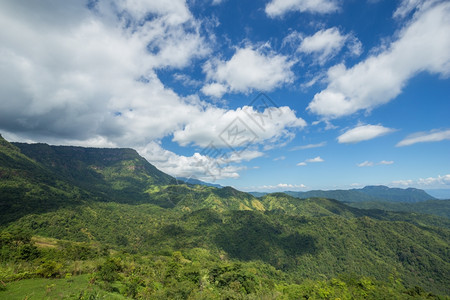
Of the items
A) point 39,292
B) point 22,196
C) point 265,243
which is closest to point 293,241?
point 265,243

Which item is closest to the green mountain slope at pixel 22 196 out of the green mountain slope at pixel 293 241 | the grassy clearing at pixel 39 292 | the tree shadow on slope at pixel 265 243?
the green mountain slope at pixel 293 241

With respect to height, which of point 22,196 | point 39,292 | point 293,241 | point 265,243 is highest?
point 22,196

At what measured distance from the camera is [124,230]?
15425 centimetres

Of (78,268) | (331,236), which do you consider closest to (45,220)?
(78,268)

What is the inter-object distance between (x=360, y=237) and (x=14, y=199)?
285768 millimetres

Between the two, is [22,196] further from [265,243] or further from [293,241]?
[293,241]

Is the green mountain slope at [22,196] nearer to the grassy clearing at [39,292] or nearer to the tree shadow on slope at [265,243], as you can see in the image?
the tree shadow on slope at [265,243]

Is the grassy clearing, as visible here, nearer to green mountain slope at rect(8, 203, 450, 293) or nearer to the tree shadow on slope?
green mountain slope at rect(8, 203, 450, 293)

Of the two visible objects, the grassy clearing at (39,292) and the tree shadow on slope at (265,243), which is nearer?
the grassy clearing at (39,292)

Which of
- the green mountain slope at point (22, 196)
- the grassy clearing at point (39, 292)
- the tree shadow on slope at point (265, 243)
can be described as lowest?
the tree shadow on slope at point (265, 243)

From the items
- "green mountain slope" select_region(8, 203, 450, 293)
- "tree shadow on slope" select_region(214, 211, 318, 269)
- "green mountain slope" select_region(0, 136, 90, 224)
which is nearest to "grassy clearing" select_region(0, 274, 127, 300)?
"green mountain slope" select_region(8, 203, 450, 293)

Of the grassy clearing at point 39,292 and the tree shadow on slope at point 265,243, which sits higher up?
the grassy clearing at point 39,292

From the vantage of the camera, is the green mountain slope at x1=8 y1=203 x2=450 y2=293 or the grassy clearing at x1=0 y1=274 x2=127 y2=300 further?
the green mountain slope at x1=8 y1=203 x2=450 y2=293

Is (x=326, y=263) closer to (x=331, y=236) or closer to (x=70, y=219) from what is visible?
(x=331, y=236)
